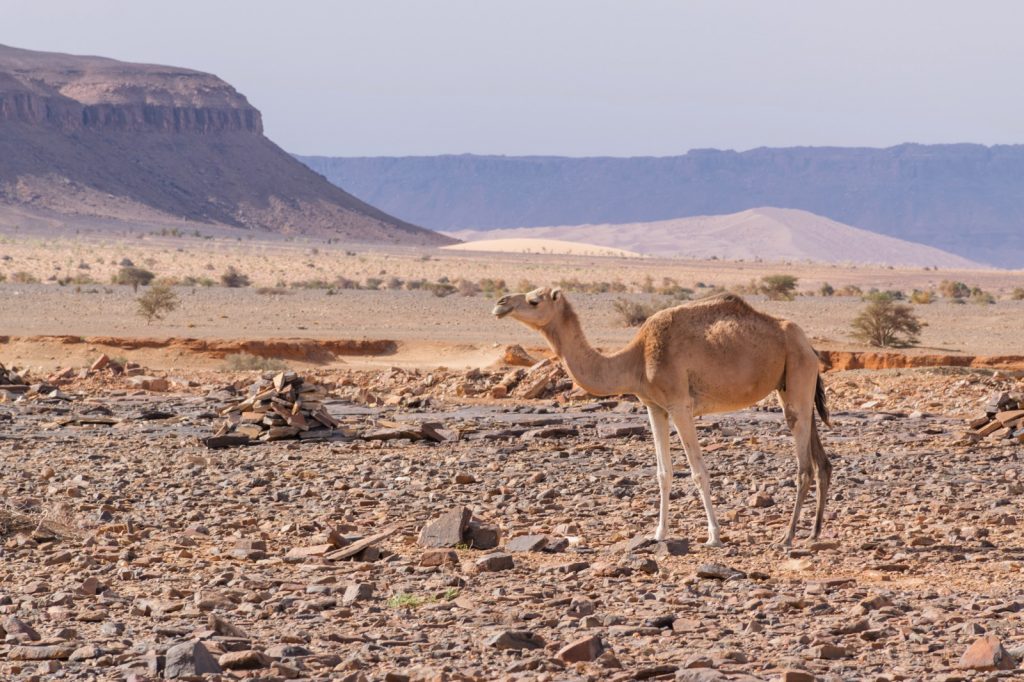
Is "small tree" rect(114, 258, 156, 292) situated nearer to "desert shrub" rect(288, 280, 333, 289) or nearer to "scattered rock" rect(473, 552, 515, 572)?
"desert shrub" rect(288, 280, 333, 289)

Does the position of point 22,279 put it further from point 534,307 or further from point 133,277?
point 534,307

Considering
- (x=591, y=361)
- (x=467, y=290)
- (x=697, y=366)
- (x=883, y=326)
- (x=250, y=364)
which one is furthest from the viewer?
(x=467, y=290)

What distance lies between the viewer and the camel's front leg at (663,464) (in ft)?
36.4

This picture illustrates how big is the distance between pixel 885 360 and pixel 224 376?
1268 centimetres

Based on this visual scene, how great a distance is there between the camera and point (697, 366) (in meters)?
11.3

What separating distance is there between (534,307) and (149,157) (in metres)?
139

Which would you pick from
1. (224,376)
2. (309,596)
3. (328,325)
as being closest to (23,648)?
(309,596)

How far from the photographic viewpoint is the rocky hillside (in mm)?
128375

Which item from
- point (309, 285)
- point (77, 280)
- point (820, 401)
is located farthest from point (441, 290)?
point (820, 401)

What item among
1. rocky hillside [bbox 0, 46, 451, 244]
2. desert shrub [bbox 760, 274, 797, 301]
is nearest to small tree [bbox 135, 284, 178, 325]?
desert shrub [bbox 760, 274, 797, 301]

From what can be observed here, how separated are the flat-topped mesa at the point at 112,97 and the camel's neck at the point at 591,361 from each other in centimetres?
13584

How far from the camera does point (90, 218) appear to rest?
394 feet

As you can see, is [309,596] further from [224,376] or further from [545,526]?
[224,376]

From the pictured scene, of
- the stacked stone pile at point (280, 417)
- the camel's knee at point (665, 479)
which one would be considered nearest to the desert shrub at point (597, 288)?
the stacked stone pile at point (280, 417)
